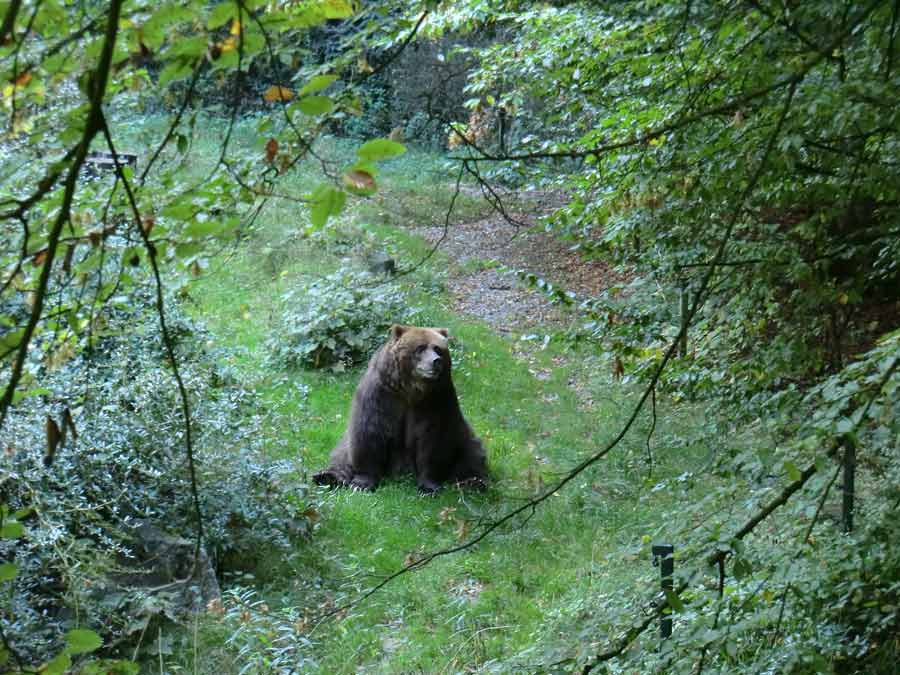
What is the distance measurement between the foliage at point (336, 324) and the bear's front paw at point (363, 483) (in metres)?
3.04

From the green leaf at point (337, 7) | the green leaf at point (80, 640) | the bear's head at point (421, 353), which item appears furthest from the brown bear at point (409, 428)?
the green leaf at point (80, 640)

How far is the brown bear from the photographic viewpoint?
28.3 feet

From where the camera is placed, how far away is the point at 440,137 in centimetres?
2592

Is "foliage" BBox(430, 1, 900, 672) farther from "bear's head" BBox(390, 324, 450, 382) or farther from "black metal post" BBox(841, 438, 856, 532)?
"bear's head" BBox(390, 324, 450, 382)

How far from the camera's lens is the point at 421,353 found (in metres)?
8.60

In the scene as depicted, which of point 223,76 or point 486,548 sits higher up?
point 223,76

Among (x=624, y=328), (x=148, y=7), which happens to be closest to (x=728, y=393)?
(x=624, y=328)

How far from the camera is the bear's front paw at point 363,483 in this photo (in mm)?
8594

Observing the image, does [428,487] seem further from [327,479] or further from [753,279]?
[753,279]

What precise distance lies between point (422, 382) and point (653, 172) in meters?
4.00

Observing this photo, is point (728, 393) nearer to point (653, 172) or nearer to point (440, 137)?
point (653, 172)

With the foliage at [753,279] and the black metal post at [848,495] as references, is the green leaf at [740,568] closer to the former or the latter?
the foliage at [753,279]

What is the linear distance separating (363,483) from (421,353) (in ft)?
4.11

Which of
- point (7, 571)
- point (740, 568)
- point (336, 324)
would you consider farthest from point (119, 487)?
point (336, 324)
